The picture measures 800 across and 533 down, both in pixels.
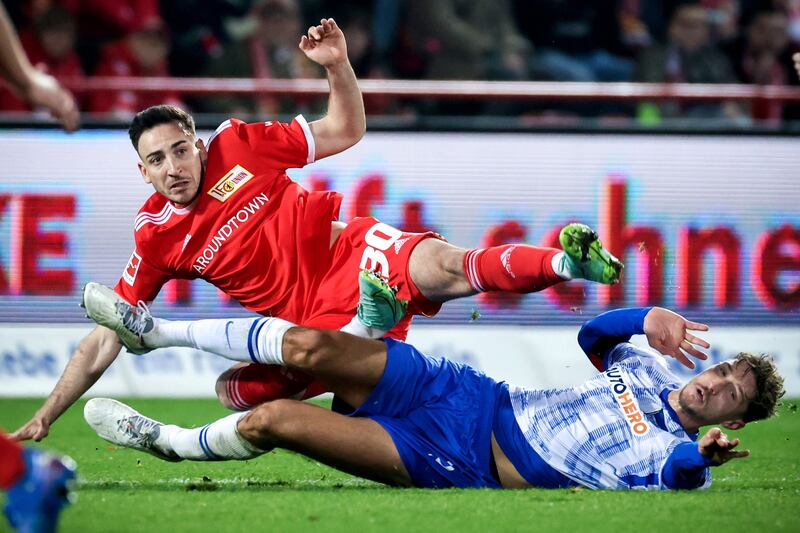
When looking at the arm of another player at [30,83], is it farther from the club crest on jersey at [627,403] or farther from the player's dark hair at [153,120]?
the club crest on jersey at [627,403]

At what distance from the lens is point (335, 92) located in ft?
19.6

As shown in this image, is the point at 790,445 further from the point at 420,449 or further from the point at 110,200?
the point at 110,200

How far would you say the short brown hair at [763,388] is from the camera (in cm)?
523

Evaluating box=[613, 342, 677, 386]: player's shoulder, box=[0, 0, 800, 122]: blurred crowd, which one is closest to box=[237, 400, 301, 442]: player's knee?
box=[613, 342, 677, 386]: player's shoulder

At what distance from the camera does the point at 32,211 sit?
9.46 meters

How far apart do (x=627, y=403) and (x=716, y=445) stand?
569 mm

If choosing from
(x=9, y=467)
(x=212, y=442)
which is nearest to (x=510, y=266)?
(x=212, y=442)

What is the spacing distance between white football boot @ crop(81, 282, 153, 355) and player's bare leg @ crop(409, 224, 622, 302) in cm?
123

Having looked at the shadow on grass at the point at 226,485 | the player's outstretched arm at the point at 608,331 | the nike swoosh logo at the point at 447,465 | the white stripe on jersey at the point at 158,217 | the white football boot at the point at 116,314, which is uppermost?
the white stripe on jersey at the point at 158,217

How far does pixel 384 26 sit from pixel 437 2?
0.66 meters

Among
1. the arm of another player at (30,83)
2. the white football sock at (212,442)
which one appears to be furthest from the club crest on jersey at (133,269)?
the arm of another player at (30,83)

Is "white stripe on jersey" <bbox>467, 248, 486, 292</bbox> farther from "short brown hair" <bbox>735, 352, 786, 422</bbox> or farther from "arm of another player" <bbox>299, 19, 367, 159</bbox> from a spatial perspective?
"short brown hair" <bbox>735, 352, 786, 422</bbox>

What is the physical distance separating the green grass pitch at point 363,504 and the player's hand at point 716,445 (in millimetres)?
204

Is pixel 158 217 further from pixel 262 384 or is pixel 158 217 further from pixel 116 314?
pixel 262 384
